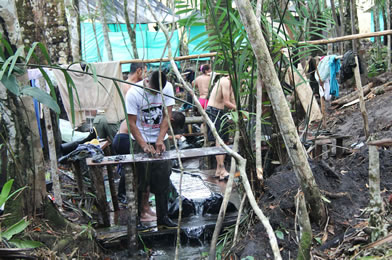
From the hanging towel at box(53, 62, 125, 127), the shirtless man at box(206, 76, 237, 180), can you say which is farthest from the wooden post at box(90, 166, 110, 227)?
the shirtless man at box(206, 76, 237, 180)

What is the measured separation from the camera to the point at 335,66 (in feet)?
26.8

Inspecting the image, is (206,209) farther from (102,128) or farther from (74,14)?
(74,14)

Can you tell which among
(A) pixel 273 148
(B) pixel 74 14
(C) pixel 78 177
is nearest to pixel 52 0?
(B) pixel 74 14

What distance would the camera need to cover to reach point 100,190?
462 cm

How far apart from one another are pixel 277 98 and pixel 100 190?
9.00 ft

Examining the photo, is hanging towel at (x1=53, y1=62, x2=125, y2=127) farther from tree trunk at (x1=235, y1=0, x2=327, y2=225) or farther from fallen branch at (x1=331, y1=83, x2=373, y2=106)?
fallen branch at (x1=331, y1=83, x2=373, y2=106)

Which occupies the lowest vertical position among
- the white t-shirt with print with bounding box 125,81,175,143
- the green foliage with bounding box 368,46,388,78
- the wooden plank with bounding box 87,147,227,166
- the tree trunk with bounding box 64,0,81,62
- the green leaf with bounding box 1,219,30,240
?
the green leaf with bounding box 1,219,30,240

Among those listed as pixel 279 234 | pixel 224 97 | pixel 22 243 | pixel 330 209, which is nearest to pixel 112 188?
pixel 224 97

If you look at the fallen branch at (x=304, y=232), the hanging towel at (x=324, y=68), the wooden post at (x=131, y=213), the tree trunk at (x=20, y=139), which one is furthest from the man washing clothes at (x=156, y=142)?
the hanging towel at (x=324, y=68)

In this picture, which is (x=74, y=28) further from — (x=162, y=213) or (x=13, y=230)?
(x=13, y=230)

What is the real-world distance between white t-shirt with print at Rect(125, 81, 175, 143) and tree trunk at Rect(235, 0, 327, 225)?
2.10 metres

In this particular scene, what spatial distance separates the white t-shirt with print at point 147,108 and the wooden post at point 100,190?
67 cm

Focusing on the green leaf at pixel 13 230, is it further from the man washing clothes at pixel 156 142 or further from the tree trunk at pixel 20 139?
the man washing clothes at pixel 156 142

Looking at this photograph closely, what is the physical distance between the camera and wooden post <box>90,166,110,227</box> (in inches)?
178
